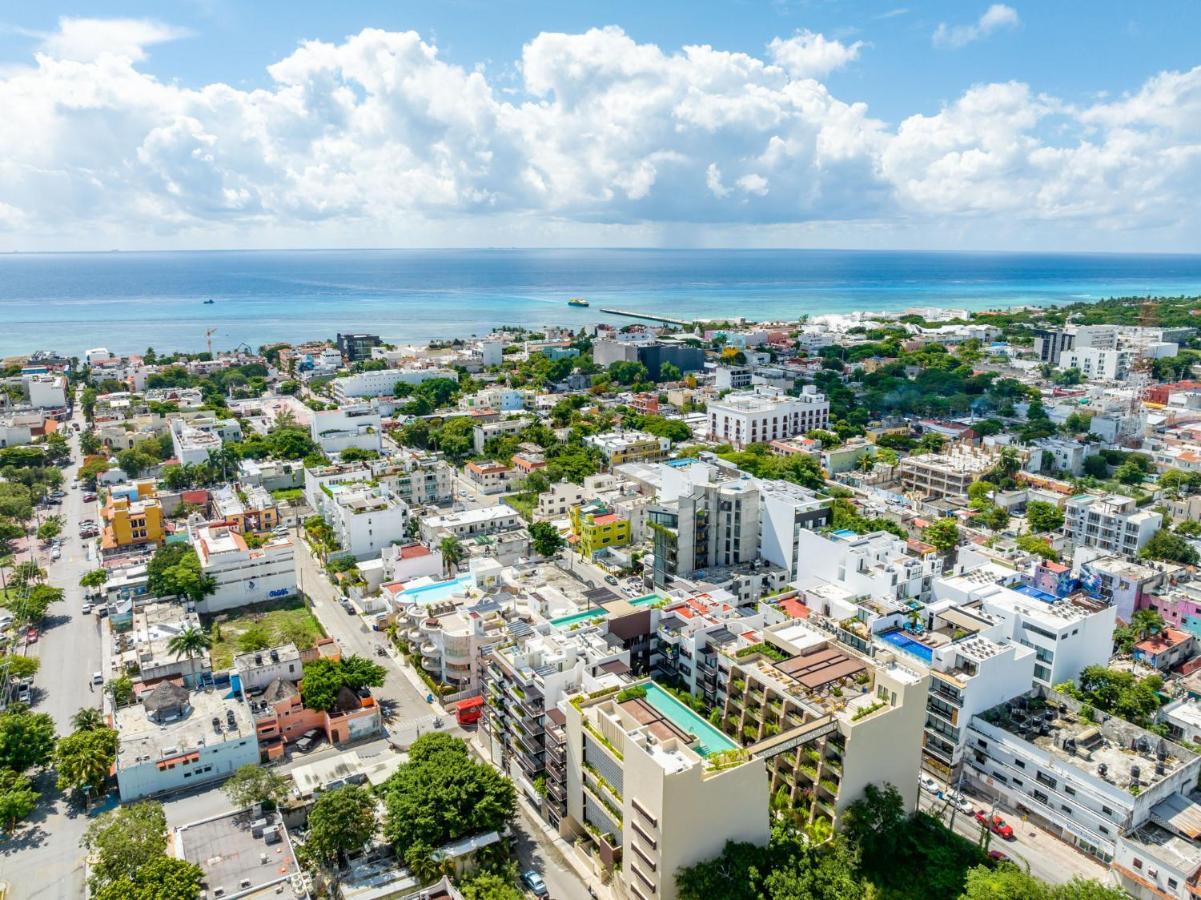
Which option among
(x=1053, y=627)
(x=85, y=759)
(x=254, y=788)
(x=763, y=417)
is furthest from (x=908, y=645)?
(x=763, y=417)

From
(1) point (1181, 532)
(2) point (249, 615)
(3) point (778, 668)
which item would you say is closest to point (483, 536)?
(2) point (249, 615)

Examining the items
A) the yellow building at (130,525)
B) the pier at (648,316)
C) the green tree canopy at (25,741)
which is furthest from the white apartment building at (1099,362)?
the green tree canopy at (25,741)

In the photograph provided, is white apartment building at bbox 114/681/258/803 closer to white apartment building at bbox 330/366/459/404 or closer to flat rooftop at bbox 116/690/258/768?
flat rooftop at bbox 116/690/258/768

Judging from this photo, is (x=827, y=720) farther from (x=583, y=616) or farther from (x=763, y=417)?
(x=763, y=417)

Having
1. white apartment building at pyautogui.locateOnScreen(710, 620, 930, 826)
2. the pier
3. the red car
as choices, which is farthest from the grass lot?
the pier

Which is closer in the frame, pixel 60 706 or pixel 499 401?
pixel 60 706

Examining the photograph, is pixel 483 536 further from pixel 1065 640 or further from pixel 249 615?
pixel 1065 640
